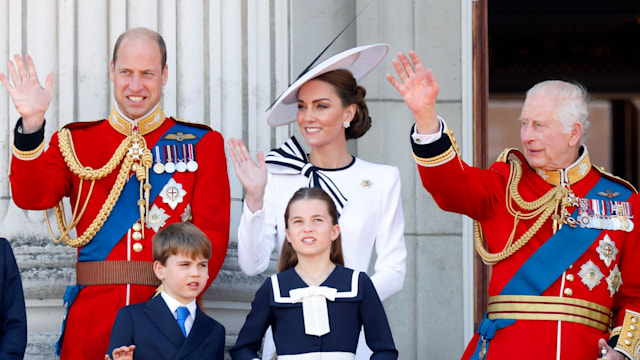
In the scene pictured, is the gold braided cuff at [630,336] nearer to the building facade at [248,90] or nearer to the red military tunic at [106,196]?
the red military tunic at [106,196]

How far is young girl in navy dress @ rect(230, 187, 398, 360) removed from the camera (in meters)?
3.99

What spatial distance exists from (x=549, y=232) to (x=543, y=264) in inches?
6.1

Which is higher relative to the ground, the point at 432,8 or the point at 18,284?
the point at 432,8

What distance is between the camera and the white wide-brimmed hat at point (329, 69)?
4621mm

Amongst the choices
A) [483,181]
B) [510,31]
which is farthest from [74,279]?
[510,31]

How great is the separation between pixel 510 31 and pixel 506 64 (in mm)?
385

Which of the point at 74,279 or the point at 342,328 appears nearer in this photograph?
the point at 342,328

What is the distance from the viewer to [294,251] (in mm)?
4230

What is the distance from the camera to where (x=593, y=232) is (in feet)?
14.3

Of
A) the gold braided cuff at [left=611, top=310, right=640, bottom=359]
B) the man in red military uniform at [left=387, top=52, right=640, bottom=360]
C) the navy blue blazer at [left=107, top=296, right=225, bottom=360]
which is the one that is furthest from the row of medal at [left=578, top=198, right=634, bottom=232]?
the navy blue blazer at [left=107, top=296, right=225, bottom=360]

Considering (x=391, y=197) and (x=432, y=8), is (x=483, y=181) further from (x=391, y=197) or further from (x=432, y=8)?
(x=432, y=8)

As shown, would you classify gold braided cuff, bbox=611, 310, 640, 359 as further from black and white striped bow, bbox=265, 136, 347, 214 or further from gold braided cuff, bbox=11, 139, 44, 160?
gold braided cuff, bbox=11, 139, 44, 160

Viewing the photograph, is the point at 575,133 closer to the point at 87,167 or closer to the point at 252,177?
the point at 252,177

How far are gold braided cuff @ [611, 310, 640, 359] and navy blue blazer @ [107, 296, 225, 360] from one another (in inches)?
58.7
